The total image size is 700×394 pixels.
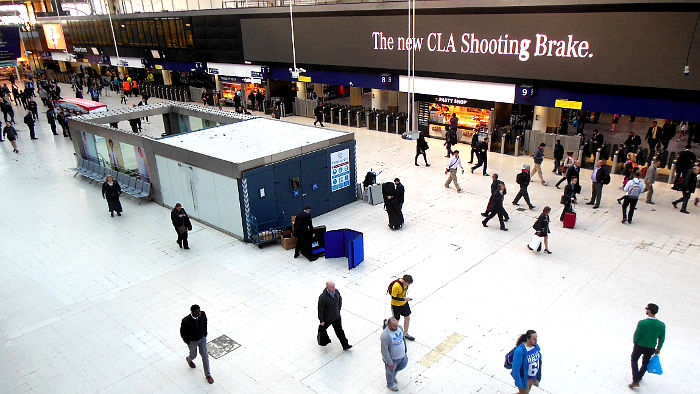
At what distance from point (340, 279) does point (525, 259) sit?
454 cm

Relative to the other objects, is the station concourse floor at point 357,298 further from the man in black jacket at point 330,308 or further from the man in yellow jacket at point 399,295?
the man in yellow jacket at point 399,295

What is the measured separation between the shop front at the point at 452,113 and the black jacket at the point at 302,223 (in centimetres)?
1237

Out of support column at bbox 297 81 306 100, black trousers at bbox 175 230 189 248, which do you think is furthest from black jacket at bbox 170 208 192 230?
support column at bbox 297 81 306 100

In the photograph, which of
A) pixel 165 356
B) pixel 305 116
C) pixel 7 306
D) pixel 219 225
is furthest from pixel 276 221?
pixel 305 116

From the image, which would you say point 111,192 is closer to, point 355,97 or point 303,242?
point 303,242

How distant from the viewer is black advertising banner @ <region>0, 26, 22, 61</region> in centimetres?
3572

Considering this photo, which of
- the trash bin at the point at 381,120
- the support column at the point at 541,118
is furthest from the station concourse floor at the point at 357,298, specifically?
the trash bin at the point at 381,120

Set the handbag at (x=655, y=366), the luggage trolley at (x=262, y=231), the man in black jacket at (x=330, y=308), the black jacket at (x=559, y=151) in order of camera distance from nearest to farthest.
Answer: the handbag at (x=655, y=366) < the man in black jacket at (x=330, y=308) < the luggage trolley at (x=262, y=231) < the black jacket at (x=559, y=151)

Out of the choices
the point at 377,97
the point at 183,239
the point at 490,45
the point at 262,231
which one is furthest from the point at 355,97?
the point at 183,239

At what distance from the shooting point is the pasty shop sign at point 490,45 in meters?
18.6

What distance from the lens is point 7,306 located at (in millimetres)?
10914

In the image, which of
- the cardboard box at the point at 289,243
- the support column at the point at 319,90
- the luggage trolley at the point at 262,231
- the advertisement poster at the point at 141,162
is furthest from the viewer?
the support column at the point at 319,90

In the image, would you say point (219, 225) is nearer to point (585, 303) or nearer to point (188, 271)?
point (188, 271)

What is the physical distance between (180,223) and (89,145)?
31.4ft
